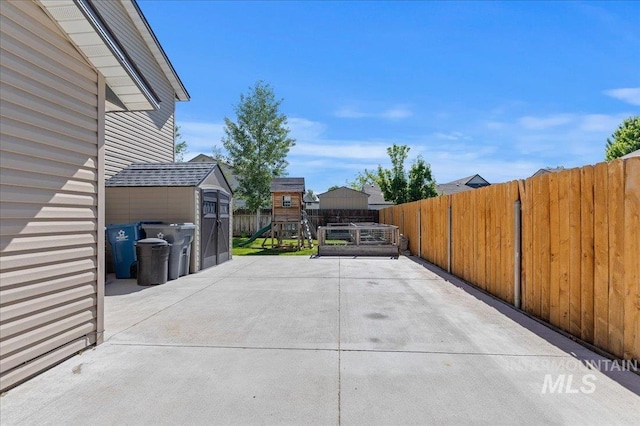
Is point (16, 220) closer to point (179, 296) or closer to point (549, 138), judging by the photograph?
point (179, 296)

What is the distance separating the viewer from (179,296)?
252 inches

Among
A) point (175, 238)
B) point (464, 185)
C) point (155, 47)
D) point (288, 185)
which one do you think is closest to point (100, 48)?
point (175, 238)

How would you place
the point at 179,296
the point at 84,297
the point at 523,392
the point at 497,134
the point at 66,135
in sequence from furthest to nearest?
the point at 497,134
the point at 179,296
the point at 84,297
the point at 66,135
the point at 523,392

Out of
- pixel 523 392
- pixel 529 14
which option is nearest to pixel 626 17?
pixel 529 14

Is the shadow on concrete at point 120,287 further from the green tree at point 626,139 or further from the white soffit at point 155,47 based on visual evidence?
the green tree at point 626,139

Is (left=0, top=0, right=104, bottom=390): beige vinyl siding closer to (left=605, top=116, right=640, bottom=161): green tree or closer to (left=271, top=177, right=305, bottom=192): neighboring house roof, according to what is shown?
(left=271, top=177, right=305, bottom=192): neighboring house roof

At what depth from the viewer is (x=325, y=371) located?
3166 mm

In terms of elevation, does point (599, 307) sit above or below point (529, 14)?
below

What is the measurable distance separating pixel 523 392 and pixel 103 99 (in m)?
5.30

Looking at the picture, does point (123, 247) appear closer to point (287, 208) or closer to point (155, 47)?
point (155, 47)

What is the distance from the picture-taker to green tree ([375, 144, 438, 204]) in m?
26.0

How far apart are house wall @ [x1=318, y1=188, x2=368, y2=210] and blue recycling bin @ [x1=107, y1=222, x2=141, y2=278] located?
1068 inches

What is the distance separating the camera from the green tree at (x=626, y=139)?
28509 millimetres

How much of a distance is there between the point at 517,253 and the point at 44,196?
6.29 meters
